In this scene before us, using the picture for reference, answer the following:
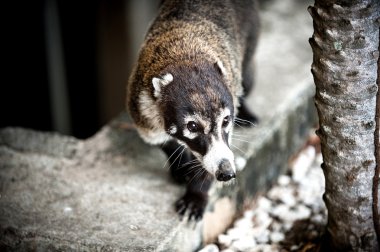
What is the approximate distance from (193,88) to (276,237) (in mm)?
1172

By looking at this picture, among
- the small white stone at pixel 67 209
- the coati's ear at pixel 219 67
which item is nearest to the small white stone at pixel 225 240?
the small white stone at pixel 67 209

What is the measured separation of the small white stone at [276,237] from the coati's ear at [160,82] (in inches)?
46.9

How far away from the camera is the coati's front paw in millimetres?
3201

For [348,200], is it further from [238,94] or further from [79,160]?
[79,160]

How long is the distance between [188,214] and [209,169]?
17.3 inches

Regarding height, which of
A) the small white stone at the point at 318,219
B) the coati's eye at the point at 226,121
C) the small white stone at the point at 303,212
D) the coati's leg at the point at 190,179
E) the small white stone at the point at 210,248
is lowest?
the small white stone at the point at 210,248

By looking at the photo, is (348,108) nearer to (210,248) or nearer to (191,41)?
(191,41)

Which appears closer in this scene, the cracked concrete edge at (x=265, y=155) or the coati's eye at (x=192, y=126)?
the coati's eye at (x=192, y=126)

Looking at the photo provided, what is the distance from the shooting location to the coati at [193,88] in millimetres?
2912

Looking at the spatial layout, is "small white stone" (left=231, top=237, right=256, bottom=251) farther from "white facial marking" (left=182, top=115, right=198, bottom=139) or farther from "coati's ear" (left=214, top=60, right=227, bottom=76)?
"coati's ear" (left=214, top=60, right=227, bottom=76)

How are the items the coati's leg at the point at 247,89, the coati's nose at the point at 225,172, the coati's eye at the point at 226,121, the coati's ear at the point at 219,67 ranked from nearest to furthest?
1. the coati's nose at the point at 225,172
2. the coati's eye at the point at 226,121
3. the coati's ear at the point at 219,67
4. the coati's leg at the point at 247,89

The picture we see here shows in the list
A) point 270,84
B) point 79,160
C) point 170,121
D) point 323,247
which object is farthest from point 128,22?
point 323,247

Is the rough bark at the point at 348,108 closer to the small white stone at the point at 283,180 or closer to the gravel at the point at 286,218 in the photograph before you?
the gravel at the point at 286,218

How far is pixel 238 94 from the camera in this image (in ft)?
11.7
